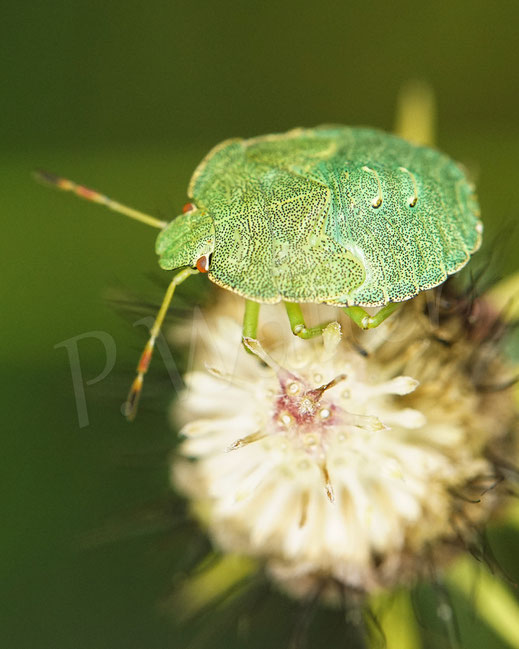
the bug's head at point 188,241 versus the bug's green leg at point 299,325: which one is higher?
the bug's head at point 188,241

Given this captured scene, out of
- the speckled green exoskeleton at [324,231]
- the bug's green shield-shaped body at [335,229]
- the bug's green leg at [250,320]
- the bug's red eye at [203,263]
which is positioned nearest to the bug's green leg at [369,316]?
the speckled green exoskeleton at [324,231]

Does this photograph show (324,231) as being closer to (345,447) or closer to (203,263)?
(203,263)

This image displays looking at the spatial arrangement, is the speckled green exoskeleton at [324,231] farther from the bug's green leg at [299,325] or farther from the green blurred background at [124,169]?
the green blurred background at [124,169]

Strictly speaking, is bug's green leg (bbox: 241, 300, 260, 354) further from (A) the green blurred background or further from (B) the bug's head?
(A) the green blurred background

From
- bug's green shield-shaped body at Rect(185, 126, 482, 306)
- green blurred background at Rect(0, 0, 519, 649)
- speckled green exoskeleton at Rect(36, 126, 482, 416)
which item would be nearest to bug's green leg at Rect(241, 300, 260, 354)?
Answer: speckled green exoskeleton at Rect(36, 126, 482, 416)

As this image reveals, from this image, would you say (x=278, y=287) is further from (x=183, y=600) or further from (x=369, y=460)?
(x=183, y=600)

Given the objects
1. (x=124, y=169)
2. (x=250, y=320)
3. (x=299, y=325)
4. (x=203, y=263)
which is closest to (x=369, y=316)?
(x=299, y=325)
